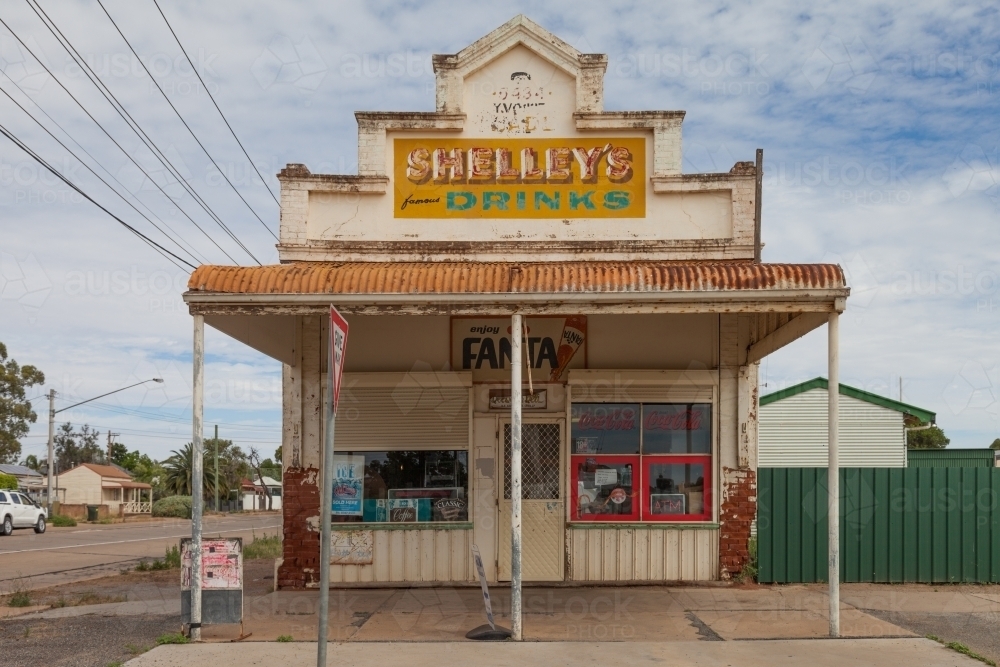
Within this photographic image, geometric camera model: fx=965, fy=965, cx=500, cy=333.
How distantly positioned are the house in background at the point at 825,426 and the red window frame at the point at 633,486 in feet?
38.3

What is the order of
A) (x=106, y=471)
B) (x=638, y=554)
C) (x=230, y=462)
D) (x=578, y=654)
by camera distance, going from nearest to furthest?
(x=578, y=654)
(x=638, y=554)
(x=106, y=471)
(x=230, y=462)

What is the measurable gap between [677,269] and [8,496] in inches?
1337

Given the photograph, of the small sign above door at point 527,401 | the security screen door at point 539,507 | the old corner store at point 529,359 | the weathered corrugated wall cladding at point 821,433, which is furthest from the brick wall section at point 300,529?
the weathered corrugated wall cladding at point 821,433

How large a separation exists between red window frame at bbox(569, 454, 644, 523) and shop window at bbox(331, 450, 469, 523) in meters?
1.45

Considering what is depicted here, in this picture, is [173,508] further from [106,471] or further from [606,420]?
[606,420]

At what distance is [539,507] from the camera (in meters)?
13.1

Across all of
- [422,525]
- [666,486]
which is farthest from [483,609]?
[666,486]

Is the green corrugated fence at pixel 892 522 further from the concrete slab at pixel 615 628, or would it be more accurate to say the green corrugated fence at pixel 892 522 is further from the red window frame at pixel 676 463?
the concrete slab at pixel 615 628

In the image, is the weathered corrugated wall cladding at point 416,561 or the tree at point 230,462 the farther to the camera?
the tree at point 230,462

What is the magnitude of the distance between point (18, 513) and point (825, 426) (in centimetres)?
2962

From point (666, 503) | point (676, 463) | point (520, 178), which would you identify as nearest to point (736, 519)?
point (666, 503)

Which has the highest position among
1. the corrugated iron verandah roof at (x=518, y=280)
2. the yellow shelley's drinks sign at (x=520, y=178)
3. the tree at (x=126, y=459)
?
the yellow shelley's drinks sign at (x=520, y=178)

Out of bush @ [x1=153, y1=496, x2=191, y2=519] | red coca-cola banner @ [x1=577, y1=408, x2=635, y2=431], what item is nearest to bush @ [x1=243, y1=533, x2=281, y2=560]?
red coca-cola banner @ [x1=577, y1=408, x2=635, y2=431]

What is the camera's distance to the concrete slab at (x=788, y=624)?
32.3 feet
